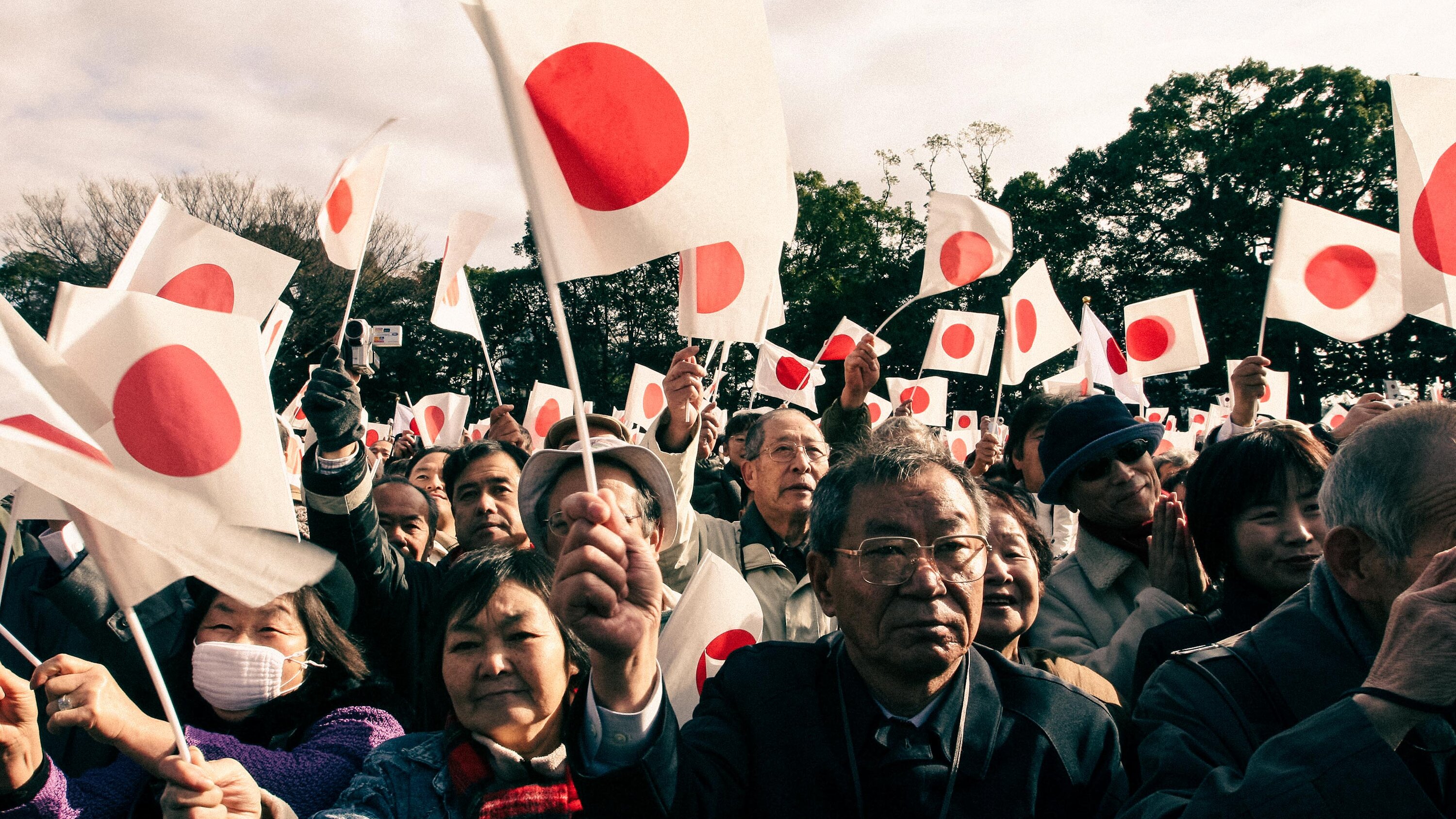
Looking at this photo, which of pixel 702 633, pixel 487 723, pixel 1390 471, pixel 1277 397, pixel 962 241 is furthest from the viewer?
pixel 1277 397

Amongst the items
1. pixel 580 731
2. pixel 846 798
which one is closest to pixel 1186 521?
pixel 846 798

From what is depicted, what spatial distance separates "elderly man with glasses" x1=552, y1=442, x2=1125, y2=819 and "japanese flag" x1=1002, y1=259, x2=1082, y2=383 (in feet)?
16.4

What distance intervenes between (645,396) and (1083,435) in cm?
405

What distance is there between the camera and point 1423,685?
3.77 feet

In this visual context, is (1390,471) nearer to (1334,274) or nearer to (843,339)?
(1334,274)

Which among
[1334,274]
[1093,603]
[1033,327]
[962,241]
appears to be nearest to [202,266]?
[1093,603]

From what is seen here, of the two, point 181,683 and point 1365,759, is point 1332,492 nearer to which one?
point 1365,759

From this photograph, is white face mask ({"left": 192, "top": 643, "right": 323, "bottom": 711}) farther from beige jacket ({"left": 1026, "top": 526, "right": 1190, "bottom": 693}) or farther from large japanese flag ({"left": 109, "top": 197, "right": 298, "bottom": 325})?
beige jacket ({"left": 1026, "top": 526, "right": 1190, "bottom": 693})

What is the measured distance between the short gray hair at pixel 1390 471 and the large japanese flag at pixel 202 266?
323 cm

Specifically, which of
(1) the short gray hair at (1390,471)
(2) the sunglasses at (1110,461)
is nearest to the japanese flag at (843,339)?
(2) the sunglasses at (1110,461)

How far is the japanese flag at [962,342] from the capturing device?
761 centimetres

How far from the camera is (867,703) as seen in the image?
5.77ft

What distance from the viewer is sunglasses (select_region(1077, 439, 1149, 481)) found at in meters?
3.03

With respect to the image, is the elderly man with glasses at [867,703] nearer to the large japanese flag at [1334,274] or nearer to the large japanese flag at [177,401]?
the large japanese flag at [177,401]
